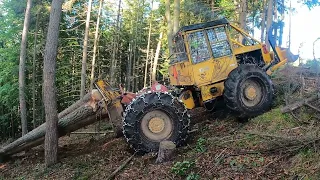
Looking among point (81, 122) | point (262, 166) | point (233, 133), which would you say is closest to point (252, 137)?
point (233, 133)

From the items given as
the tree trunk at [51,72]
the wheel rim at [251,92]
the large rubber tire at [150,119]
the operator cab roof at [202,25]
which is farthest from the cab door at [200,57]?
the tree trunk at [51,72]

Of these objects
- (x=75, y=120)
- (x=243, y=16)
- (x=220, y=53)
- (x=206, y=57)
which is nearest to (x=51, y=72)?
(x=75, y=120)

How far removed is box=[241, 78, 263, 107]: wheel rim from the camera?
7.93 m

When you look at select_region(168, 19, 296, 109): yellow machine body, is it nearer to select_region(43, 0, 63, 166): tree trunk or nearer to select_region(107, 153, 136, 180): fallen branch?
select_region(107, 153, 136, 180): fallen branch

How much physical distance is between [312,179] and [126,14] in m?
26.7

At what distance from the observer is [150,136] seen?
287 inches

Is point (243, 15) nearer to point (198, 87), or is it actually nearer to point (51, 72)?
point (198, 87)

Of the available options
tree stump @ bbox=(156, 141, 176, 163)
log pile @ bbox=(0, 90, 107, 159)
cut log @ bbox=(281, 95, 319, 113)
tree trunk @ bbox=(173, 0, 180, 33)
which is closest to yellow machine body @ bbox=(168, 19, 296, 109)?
cut log @ bbox=(281, 95, 319, 113)

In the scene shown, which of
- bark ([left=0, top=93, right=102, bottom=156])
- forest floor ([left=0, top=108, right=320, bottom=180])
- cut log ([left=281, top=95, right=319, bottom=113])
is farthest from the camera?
bark ([left=0, top=93, right=102, bottom=156])

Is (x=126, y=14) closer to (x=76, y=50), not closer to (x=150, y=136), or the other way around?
(x=76, y=50)

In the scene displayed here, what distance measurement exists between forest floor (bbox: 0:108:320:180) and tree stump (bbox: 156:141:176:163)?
0.55 ft

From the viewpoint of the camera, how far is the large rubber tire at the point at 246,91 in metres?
7.74

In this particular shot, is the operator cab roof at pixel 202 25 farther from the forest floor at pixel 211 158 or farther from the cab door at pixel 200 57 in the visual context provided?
the forest floor at pixel 211 158

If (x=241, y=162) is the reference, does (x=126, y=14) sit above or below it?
above
